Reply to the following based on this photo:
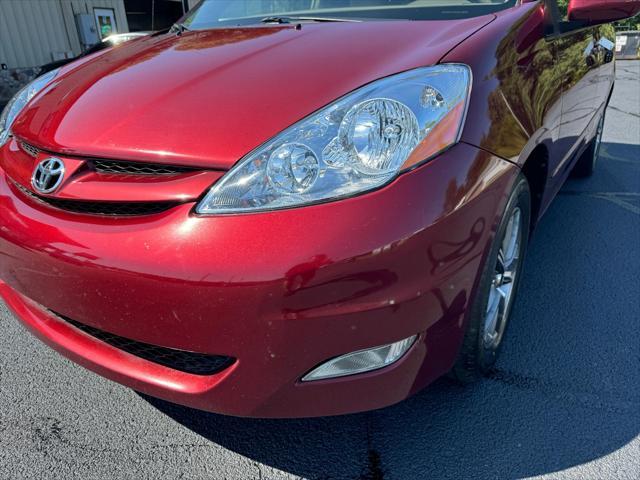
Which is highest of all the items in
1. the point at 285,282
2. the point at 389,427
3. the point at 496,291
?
the point at 285,282

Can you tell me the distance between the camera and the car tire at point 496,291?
1472mm

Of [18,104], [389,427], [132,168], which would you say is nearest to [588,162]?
[389,427]

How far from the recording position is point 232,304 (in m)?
1.16

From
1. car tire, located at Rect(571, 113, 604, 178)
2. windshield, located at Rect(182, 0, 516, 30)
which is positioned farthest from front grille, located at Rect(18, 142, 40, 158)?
car tire, located at Rect(571, 113, 604, 178)

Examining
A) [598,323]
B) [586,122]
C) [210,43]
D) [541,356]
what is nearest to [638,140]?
[586,122]

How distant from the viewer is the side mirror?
2.04 metres

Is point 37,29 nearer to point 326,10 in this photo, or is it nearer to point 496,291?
point 326,10

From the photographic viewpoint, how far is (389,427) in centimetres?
167

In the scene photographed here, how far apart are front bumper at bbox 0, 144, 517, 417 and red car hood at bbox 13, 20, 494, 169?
0.21 metres

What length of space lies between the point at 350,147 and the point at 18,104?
1.44 m

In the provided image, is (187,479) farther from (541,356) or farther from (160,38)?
(160,38)

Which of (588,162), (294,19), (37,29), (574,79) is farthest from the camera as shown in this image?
(37,29)

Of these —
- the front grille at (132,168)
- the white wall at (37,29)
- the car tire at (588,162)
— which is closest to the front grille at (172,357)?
the front grille at (132,168)

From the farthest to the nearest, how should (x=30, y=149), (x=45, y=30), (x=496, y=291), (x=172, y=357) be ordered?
(x=45, y=30), (x=496, y=291), (x=30, y=149), (x=172, y=357)
